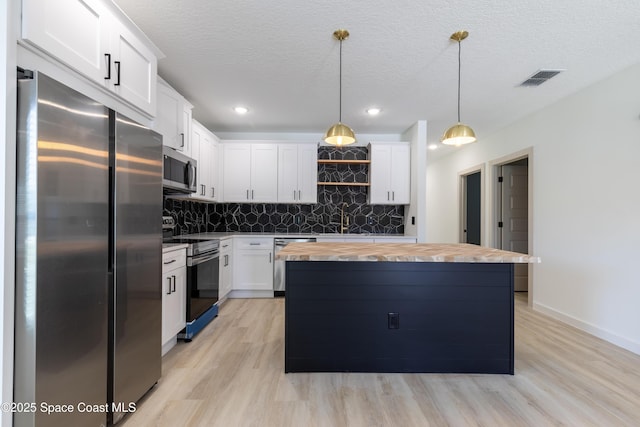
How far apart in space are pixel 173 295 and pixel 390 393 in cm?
193

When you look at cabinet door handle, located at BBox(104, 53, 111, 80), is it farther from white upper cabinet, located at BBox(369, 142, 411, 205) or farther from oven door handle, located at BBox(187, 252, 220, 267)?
white upper cabinet, located at BBox(369, 142, 411, 205)

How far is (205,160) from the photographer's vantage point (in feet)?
12.6

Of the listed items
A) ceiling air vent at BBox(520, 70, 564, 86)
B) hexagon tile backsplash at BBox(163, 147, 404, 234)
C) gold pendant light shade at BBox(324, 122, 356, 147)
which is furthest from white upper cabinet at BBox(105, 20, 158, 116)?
ceiling air vent at BBox(520, 70, 564, 86)

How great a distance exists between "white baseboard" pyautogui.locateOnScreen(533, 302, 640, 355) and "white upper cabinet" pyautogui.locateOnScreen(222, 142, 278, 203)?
12.6ft

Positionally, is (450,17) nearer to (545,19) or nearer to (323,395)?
(545,19)

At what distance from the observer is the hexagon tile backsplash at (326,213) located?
4785 mm

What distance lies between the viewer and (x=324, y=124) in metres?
4.39

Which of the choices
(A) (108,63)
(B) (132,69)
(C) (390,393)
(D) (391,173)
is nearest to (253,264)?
(D) (391,173)

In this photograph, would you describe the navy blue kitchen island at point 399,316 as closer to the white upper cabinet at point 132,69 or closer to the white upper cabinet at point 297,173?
the white upper cabinet at point 132,69

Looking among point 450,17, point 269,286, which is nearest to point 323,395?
point 269,286

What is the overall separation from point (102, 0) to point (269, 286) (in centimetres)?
347

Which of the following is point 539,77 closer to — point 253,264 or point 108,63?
point 108,63

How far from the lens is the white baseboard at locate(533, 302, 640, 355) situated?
259 cm

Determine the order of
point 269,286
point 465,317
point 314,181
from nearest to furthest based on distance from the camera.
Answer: point 465,317 → point 269,286 → point 314,181
